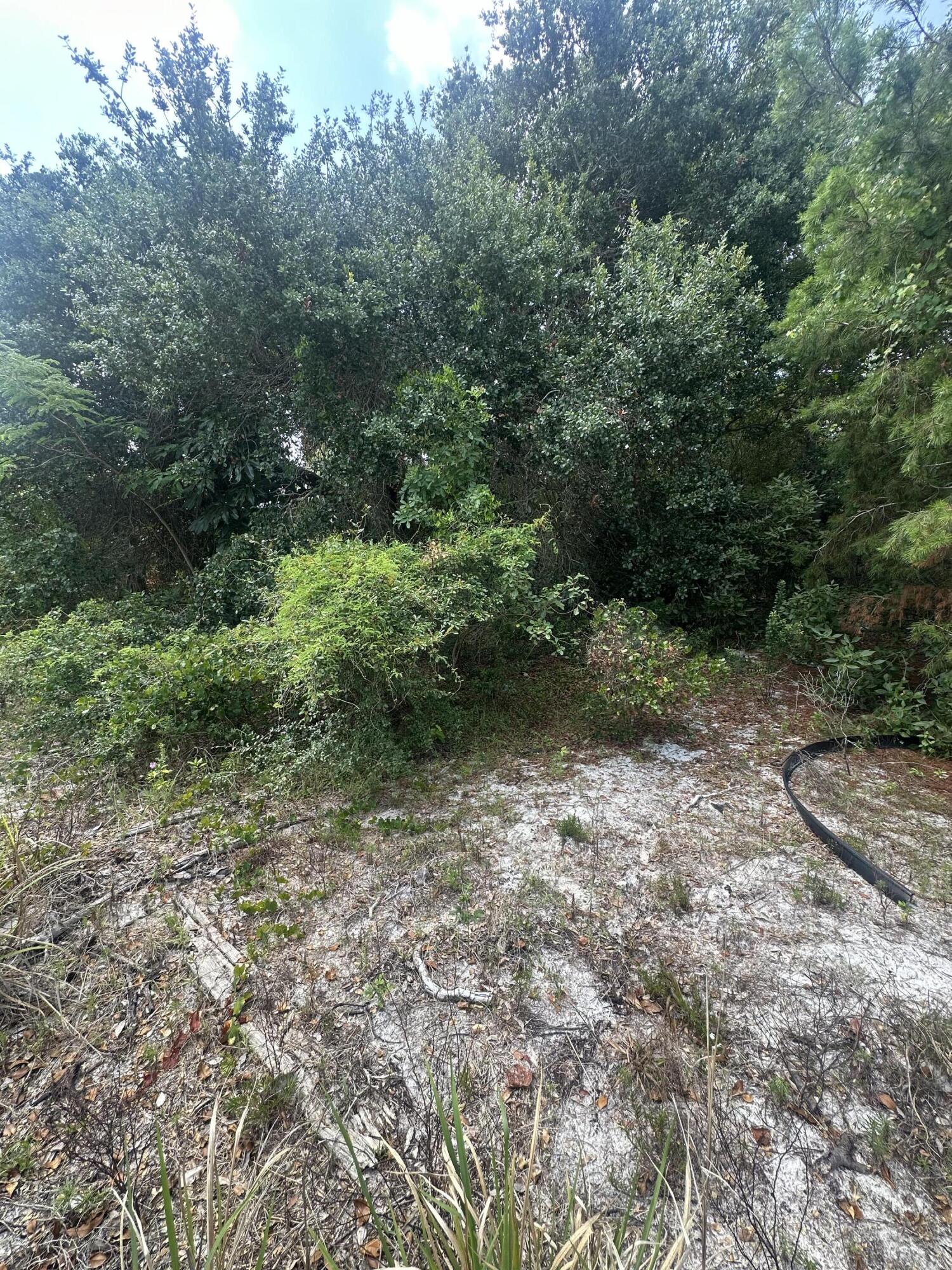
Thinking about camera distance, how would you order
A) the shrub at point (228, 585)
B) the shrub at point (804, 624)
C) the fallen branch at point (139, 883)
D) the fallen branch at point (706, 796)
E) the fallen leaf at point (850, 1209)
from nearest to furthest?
the fallen leaf at point (850, 1209), the fallen branch at point (139, 883), the fallen branch at point (706, 796), the shrub at point (804, 624), the shrub at point (228, 585)

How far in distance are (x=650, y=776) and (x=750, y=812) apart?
65cm

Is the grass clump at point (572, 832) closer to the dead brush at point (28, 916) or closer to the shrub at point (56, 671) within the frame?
the dead brush at point (28, 916)

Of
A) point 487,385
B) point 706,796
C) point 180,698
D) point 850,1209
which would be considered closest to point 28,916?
point 180,698

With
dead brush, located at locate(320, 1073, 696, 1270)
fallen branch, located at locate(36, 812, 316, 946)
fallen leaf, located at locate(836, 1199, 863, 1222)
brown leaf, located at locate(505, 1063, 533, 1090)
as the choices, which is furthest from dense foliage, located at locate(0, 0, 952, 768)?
fallen leaf, located at locate(836, 1199, 863, 1222)

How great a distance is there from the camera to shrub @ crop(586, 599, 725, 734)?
3.80 metres

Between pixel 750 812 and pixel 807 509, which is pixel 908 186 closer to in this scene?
pixel 807 509

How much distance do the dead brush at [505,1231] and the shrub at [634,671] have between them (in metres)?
2.80

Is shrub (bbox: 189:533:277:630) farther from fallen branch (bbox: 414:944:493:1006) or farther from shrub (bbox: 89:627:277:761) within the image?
fallen branch (bbox: 414:944:493:1006)

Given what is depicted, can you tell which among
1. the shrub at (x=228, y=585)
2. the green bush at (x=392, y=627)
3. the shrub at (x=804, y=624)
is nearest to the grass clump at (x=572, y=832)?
the green bush at (x=392, y=627)

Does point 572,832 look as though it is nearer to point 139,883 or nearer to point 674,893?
point 674,893

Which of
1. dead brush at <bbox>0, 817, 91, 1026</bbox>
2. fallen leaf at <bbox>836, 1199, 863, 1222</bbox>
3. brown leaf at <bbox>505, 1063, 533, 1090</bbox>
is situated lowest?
brown leaf at <bbox>505, 1063, 533, 1090</bbox>

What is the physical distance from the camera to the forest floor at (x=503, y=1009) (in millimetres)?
1344

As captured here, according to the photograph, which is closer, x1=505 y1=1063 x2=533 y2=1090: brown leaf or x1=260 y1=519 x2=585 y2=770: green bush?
x1=505 y1=1063 x2=533 y2=1090: brown leaf

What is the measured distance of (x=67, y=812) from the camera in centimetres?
293
